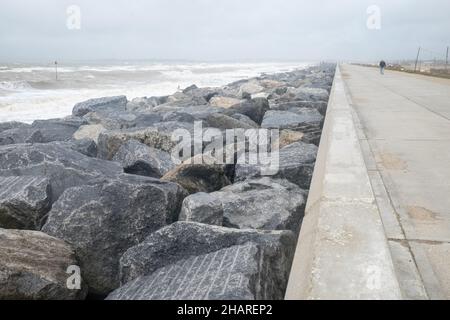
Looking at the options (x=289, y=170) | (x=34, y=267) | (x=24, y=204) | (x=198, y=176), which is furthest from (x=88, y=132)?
(x=34, y=267)

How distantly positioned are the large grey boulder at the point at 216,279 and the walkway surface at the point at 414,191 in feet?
2.56

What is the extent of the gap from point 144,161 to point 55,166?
1.07 metres

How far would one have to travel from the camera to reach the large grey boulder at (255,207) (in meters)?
3.45

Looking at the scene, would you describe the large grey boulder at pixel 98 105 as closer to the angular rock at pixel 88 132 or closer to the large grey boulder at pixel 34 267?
the angular rock at pixel 88 132

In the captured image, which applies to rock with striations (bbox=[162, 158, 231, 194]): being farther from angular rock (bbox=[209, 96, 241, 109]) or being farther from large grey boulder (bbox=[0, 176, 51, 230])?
angular rock (bbox=[209, 96, 241, 109])

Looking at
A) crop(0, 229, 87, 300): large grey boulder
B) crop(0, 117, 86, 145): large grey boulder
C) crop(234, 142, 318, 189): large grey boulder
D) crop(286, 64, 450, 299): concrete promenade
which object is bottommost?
crop(0, 229, 87, 300): large grey boulder

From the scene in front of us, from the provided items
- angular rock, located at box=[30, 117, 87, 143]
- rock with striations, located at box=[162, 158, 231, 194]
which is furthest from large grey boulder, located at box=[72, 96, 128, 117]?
rock with striations, located at box=[162, 158, 231, 194]

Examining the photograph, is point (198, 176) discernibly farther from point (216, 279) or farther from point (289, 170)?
point (216, 279)

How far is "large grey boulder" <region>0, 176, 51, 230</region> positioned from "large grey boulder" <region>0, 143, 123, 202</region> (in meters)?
0.22

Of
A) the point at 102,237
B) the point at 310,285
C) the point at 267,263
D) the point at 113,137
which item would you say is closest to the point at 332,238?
the point at 310,285

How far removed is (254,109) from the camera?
373 inches

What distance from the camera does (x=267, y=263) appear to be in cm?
272

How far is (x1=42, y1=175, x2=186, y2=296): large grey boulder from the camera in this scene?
132 inches
